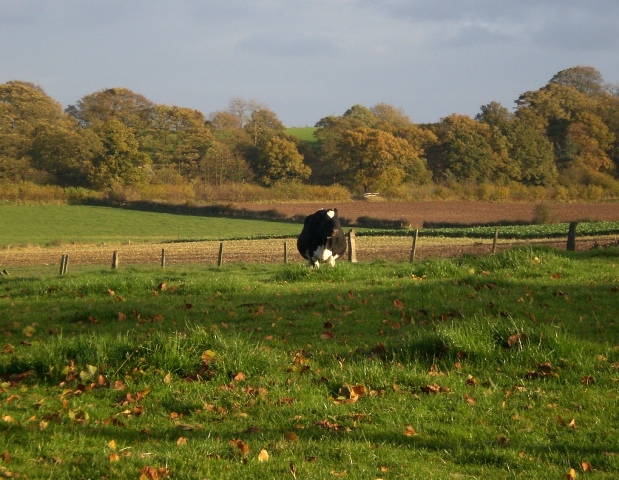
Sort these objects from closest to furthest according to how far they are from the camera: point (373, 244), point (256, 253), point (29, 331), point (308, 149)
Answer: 1. point (29, 331)
2. point (256, 253)
3. point (373, 244)
4. point (308, 149)

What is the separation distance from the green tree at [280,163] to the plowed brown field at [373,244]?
43.3 feet

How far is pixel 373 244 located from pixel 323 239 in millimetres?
19550

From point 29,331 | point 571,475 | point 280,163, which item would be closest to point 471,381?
point 571,475

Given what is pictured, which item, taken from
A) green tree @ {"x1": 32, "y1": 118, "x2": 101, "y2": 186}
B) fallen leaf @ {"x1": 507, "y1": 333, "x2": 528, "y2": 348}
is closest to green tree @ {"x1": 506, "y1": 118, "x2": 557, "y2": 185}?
green tree @ {"x1": 32, "y1": 118, "x2": 101, "y2": 186}

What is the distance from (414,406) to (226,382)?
1.91 metres

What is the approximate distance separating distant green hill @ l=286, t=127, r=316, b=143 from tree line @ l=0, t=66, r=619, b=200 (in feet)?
35.4

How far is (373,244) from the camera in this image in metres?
41.6

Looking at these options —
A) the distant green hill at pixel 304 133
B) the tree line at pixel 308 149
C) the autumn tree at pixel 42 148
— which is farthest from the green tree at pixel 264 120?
the autumn tree at pixel 42 148

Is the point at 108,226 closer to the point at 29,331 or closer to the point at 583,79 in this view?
the point at 29,331

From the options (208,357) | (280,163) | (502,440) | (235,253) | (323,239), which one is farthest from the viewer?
(280,163)

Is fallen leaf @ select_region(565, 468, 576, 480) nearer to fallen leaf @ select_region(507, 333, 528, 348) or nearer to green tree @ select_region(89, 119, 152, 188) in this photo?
fallen leaf @ select_region(507, 333, 528, 348)

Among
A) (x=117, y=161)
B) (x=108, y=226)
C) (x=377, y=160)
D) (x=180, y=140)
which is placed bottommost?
(x=108, y=226)

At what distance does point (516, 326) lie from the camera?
888 centimetres

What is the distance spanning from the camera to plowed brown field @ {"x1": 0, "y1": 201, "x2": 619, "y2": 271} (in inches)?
1310
